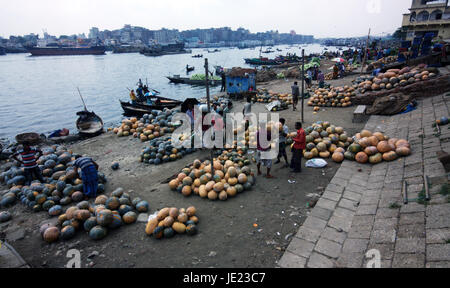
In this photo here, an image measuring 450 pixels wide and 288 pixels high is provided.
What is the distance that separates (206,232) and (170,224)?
0.86 metres

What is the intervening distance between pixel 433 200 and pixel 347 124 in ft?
23.8

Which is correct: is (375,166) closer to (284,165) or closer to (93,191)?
(284,165)

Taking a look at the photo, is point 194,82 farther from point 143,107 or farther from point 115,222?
point 115,222

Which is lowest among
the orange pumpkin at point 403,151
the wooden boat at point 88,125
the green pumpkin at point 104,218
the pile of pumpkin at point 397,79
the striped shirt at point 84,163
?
the wooden boat at point 88,125

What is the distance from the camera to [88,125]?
56.0 feet

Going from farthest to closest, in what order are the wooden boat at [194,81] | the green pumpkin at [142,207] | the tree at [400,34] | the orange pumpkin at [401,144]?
the tree at [400,34], the wooden boat at [194,81], the orange pumpkin at [401,144], the green pumpkin at [142,207]

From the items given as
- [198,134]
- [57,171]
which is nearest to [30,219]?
[57,171]

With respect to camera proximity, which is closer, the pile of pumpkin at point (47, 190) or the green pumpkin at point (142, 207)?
the green pumpkin at point (142, 207)

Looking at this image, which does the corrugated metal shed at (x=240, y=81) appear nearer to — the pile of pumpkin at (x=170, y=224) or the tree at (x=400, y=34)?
the pile of pumpkin at (x=170, y=224)

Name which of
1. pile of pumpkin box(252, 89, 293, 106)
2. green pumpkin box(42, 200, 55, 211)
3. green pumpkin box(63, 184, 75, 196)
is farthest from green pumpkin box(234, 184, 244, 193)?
pile of pumpkin box(252, 89, 293, 106)

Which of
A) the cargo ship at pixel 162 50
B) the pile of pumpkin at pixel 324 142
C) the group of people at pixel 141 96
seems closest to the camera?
the pile of pumpkin at pixel 324 142

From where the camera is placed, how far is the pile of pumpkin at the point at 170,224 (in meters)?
5.46

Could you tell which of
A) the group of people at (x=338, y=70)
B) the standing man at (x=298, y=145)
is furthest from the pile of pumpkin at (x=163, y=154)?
the group of people at (x=338, y=70)

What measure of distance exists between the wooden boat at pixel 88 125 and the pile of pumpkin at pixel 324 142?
13839 millimetres
